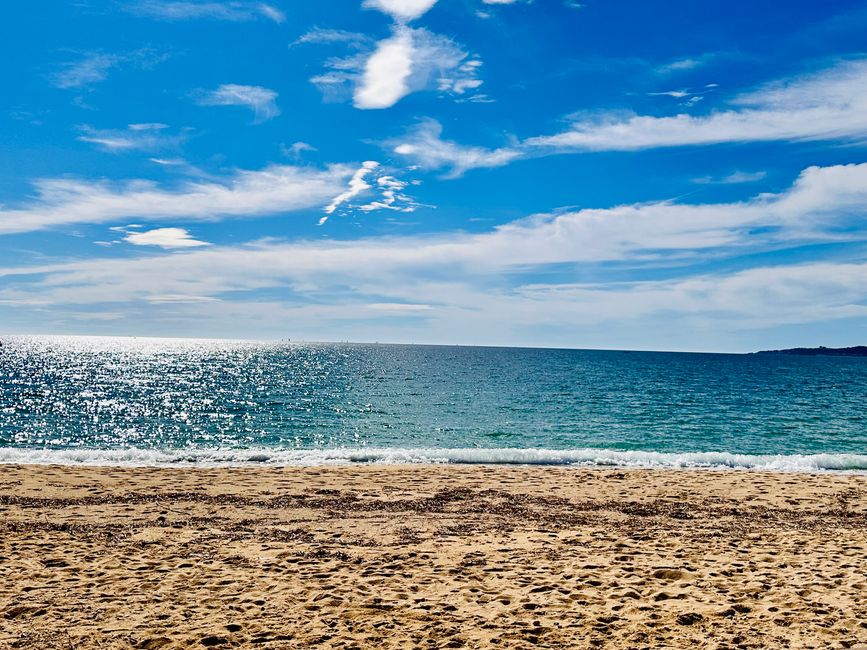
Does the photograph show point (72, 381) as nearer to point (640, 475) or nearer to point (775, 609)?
point (640, 475)

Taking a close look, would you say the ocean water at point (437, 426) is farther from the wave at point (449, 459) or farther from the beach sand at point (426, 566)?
the beach sand at point (426, 566)

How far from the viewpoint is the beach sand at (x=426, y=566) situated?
7.49m

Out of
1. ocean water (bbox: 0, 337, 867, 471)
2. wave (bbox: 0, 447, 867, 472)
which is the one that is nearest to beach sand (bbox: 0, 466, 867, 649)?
wave (bbox: 0, 447, 867, 472)

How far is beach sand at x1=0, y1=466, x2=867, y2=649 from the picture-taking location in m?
7.49

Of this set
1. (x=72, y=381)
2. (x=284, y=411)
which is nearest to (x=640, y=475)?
(x=284, y=411)

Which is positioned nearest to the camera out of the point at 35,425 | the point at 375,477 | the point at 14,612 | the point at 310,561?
the point at 14,612

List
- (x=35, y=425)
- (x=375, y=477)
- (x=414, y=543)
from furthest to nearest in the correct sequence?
(x=35, y=425), (x=375, y=477), (x=414, y=543)

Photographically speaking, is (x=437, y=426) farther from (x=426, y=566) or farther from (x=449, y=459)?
(x=426, y=566)

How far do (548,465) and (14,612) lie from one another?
1886 centimetres

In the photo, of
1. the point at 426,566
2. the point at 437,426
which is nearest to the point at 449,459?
the point at 437,426

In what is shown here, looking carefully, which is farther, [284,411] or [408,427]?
[284,411]

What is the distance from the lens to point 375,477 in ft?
62.2

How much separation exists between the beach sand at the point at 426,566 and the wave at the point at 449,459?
6.29 metres

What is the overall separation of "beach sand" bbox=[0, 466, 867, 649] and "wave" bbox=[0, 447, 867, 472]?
248 inches
